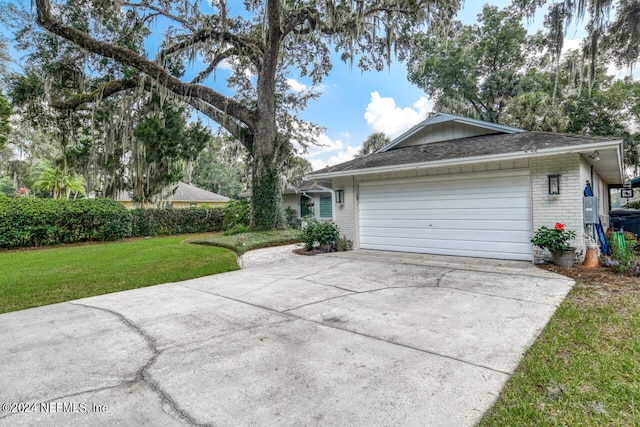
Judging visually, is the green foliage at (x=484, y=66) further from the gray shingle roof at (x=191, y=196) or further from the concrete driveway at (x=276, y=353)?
the concrete driveway at (x=276, y=353)

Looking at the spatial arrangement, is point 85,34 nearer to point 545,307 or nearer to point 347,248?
point 347,248

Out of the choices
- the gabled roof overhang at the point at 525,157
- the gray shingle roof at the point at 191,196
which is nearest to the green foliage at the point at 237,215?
the gabled roof overhang at the point at 525,157

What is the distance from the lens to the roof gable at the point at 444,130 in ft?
26.8

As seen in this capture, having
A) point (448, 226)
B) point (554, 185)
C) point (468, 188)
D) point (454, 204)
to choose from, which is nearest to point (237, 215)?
point (448, 226)

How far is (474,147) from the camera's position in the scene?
7105 mm

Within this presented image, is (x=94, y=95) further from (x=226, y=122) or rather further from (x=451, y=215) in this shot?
(x=451, y=215)

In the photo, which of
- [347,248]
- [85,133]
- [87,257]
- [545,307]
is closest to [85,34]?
[85,133]

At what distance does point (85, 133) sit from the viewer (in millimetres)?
11414

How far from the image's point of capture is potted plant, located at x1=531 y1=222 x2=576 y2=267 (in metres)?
5.61

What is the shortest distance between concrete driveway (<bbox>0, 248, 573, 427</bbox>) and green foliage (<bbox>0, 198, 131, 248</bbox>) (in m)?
8.50

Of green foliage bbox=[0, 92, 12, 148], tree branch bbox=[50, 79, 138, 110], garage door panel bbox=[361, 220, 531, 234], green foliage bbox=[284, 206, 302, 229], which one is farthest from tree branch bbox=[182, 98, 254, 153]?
garage door panel bbox=[361, 220, 531, 234]

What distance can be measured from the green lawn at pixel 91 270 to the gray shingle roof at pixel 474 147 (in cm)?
Result: 411

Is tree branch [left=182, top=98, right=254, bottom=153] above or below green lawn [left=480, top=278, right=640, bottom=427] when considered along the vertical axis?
above

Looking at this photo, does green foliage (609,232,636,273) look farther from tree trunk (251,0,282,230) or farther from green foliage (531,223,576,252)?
tree trunk (251,0,282,230)
